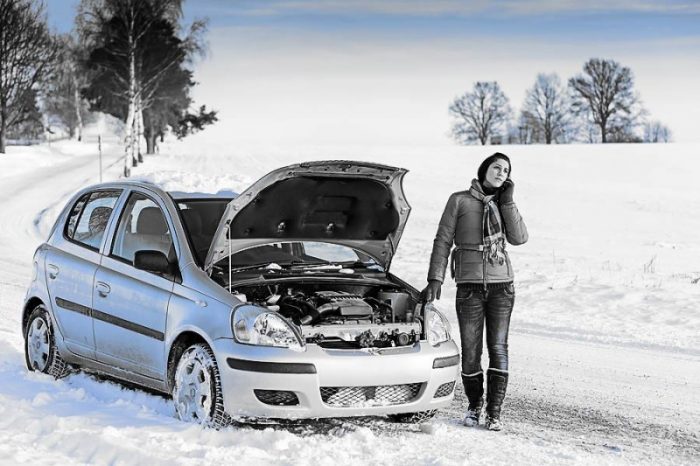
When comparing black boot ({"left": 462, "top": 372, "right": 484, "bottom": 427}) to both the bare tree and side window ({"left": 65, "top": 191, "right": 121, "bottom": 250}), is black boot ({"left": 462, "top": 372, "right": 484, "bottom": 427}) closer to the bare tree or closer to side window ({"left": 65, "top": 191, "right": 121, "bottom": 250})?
side window ({"left": 65, "top": 191, "right": 121, "bottom": 250})

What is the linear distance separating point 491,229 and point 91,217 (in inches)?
124

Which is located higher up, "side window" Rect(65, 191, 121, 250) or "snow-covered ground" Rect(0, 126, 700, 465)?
"side window" Rect(65, 191, 121, 250)

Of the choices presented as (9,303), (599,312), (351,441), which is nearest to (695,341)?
(599,312)

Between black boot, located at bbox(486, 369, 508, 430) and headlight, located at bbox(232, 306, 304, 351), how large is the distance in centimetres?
147

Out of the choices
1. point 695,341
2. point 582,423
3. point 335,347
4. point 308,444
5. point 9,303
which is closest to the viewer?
point 308,444

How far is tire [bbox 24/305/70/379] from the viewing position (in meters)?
7.64

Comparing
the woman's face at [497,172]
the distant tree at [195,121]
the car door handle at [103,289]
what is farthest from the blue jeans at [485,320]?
the distant tree at [195,121]

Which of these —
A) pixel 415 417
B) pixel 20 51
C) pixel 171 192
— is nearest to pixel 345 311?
pixel 415 417

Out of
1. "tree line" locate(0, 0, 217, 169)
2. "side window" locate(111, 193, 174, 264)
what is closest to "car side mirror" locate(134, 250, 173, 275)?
"side window" locate(111, 193, 174, 264)

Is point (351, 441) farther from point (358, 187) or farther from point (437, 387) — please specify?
point (358, 187)

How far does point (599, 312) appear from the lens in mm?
12742

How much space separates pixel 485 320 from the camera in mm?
6781

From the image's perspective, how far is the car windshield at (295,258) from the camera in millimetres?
7055

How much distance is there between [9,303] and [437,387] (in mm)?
7607
